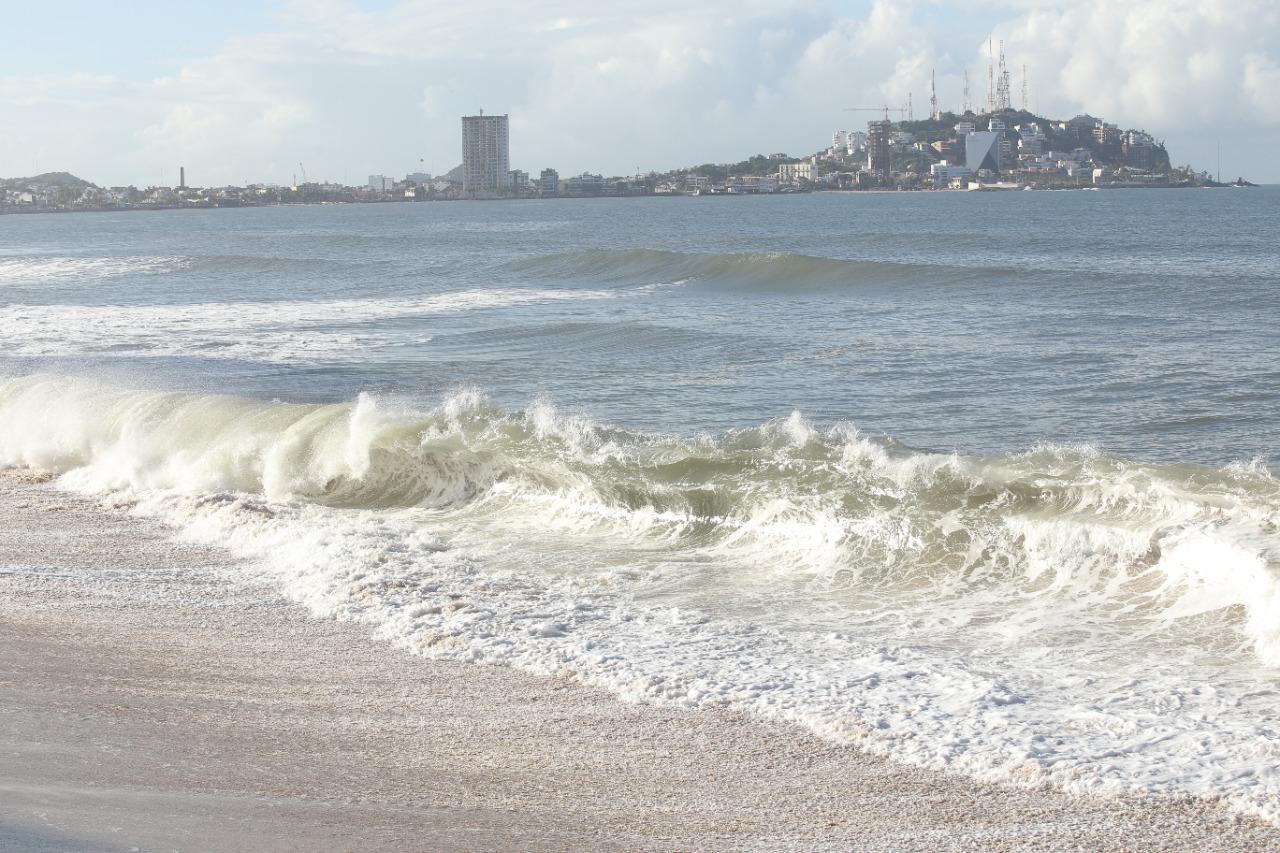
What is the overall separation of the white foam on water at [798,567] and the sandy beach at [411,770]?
11.7 inches

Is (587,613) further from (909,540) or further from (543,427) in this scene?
(543,427)

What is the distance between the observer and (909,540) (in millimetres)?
9125

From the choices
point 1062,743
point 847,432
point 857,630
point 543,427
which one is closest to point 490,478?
point 543,427

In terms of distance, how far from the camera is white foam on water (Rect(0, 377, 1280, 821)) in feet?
20.0

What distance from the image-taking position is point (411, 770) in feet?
18.2

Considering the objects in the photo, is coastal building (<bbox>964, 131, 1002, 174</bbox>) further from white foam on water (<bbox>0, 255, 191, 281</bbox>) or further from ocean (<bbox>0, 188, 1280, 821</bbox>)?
ocean (<bbox>0, 188, 1280, 821</bbox>)

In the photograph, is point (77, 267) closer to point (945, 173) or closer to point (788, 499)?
point (788, 499)

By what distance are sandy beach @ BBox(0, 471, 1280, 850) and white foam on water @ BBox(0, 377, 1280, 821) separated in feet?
0.97

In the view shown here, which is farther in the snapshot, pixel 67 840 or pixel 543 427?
pixel 543 427

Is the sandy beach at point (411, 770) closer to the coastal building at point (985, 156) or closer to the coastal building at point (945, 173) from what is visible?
the coastal building at point (945, 173)

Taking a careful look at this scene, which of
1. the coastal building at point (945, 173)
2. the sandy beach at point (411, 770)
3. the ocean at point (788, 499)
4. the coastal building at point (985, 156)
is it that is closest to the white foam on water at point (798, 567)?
the ocean at point (788, 499)

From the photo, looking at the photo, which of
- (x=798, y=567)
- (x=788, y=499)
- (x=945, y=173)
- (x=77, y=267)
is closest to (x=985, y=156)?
(x=945, y=173)

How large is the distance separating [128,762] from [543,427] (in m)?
7.49

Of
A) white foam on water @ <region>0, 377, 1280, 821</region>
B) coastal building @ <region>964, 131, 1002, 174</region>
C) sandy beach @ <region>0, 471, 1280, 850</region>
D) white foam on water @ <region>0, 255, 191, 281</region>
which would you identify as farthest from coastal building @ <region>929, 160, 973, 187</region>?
sandy beach @ <region>0, 471, 1280, 850</region>
